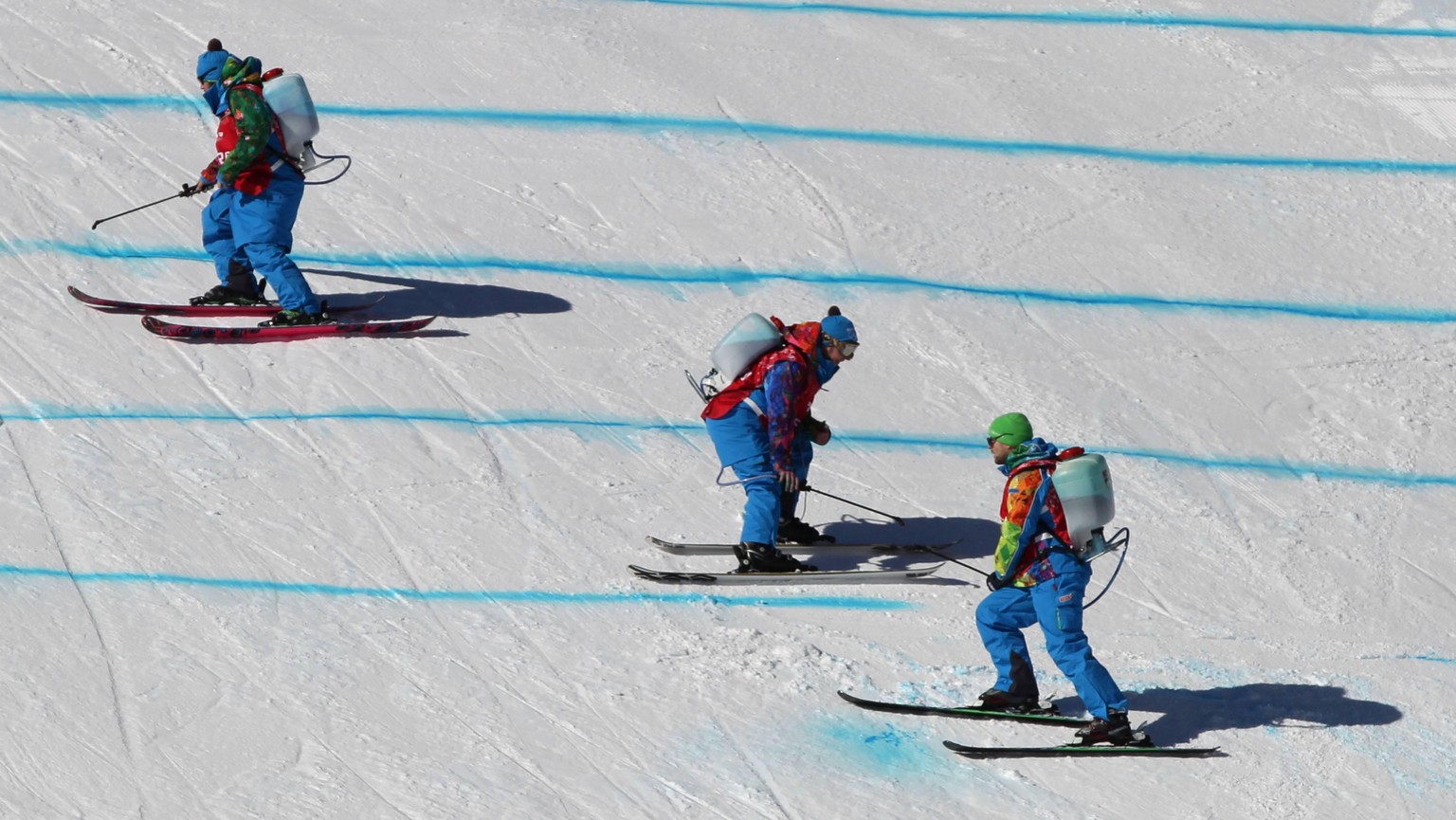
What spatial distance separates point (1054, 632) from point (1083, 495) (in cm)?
51

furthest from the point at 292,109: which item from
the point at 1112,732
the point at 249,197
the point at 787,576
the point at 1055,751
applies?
the point at 1112,732

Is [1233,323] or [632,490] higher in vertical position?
[1233,323]

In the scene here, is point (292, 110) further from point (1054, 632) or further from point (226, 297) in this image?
point (1054, 632)

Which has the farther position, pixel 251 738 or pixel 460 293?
pixel 460 293

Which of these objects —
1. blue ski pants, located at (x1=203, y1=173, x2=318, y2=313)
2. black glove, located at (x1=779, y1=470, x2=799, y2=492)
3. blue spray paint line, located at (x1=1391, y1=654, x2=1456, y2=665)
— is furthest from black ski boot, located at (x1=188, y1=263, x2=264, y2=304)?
blue spray paint line, located at (x1=1391, y1=654, x2=1456, y2=665)

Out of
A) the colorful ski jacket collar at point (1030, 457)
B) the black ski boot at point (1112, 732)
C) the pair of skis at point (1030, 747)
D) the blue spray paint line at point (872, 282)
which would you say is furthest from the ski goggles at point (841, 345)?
the blue spray paint line at point (872, 282)

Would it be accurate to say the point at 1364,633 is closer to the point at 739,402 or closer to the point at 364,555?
the point at 739,402

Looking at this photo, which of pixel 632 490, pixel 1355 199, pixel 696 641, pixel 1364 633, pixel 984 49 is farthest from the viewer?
pixel 984 49

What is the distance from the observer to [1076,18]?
13445 mm

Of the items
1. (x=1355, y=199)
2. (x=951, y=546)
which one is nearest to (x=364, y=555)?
(x=951, y=546)

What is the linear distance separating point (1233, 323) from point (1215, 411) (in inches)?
36.6

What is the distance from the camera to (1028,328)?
33.4ft

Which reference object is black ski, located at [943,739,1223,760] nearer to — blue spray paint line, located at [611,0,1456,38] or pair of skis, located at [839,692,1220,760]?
pair of skis, located at [839,692,1220,760]

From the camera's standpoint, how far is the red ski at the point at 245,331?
9.28 metres
